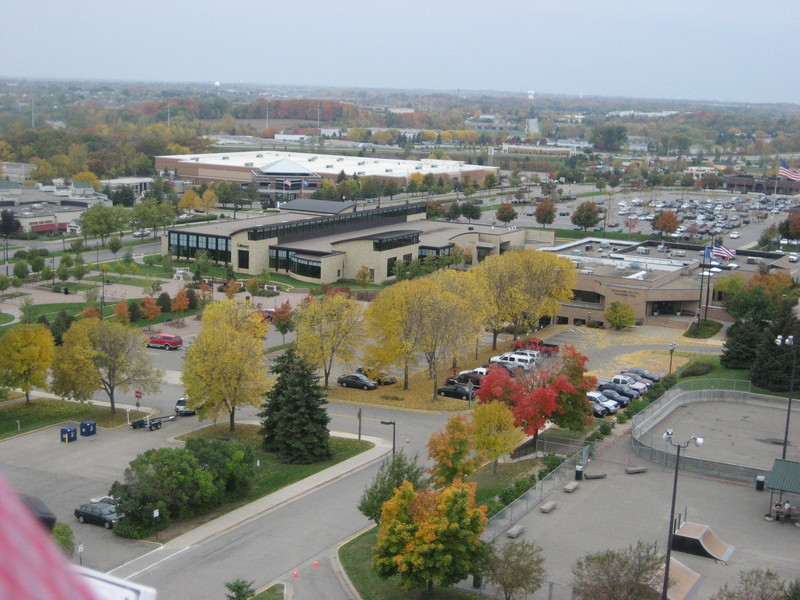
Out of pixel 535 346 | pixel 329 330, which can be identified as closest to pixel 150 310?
pixel 329 330

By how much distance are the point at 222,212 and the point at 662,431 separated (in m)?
53.4

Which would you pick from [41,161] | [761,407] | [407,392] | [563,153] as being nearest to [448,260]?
[407,392]

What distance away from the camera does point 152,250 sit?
53.2 m

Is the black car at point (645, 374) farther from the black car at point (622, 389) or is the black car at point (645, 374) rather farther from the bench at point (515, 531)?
the bench at point (515, 531)

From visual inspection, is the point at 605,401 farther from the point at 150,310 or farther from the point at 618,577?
the point at 150,310

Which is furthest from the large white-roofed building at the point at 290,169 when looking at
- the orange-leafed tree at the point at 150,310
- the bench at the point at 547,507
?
the bench at the point at 547,507

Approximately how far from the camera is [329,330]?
27.5 m

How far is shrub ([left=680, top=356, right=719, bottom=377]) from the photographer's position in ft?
97.2

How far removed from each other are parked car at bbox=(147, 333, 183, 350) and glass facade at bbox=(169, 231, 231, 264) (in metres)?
15.2

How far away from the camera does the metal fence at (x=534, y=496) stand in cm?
1697

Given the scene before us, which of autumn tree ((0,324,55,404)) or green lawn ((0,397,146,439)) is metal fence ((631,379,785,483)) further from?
autumn tree ((0,324,55,404))

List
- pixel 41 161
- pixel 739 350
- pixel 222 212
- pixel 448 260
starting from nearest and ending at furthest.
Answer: pixel 739 350 < pixel 448 260 < pixel 222 212 < pixel 41 161

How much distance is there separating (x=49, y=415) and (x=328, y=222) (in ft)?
92.6

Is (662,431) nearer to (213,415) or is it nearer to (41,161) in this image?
(213,415)
